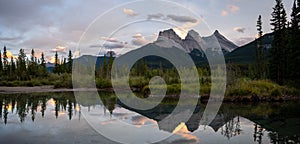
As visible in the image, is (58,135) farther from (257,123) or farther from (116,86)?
(116,86)

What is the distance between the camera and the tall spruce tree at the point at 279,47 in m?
26.1

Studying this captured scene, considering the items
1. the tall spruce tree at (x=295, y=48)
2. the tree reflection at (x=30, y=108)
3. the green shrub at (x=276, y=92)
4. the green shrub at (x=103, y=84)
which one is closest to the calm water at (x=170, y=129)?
the tree reflection at (x=30, y=108)

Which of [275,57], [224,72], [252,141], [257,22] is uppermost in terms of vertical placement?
[257,22]

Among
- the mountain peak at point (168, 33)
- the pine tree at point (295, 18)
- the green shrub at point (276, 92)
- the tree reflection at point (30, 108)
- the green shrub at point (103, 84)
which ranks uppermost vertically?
the pine tree at point (295, 18)

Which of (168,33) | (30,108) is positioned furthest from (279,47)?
(30,108)

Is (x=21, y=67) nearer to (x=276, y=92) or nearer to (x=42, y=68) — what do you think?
(x=42, y=68)

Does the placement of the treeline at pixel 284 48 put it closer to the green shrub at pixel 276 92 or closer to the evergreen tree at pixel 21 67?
the green shrub at pixel 276 92

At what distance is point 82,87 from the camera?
35.5 metres

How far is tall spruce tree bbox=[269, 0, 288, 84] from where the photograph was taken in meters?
26.1

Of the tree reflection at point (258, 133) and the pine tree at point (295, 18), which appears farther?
the pine tree at point (295, 18)

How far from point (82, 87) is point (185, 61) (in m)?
20.8

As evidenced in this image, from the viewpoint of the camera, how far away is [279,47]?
87.5 feet

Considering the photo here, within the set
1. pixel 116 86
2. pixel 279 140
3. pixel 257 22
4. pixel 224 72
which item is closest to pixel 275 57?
pixel 257 22

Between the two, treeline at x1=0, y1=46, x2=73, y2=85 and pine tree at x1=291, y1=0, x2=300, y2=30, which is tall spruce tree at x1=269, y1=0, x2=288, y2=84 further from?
treeline at x1=0, y1=46, x2=73, y2=85
